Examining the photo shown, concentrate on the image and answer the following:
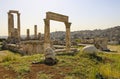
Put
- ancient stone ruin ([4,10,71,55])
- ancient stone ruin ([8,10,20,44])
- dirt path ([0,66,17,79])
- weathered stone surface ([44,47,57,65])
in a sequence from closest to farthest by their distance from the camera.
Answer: dirt path ([0,66,17,79])
weathered stone surface ([44,47,57,65])
ancient stone ruin ([4,10,71,55])
ancient stone ruin ([8,10,20,44])

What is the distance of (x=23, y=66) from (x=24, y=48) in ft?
49.0

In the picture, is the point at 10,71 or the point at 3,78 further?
the point at 10,71

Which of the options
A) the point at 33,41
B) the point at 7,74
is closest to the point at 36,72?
the point at 7,74

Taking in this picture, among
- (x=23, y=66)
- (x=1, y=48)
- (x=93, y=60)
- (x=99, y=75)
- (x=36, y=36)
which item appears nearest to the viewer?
(x=99, y=75)

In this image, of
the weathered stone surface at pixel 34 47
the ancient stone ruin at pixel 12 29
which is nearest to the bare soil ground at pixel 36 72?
the weathered stone surface at pixel 34 47

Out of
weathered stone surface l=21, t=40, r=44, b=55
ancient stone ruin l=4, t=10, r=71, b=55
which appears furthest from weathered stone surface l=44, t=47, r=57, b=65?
weathered stone surface l=21, t=40, r=44, b=55

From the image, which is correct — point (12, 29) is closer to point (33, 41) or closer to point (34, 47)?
point (33, 41)

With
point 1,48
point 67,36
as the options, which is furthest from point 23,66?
point 1,48

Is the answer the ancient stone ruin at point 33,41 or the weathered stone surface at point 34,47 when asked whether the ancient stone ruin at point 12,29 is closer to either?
the ancient stone ruin at point 33,41

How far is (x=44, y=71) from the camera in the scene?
1148cm

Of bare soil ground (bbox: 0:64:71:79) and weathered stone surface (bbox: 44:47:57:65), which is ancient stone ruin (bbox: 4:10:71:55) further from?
bare soil ground (bbox: 0:64:71:79)

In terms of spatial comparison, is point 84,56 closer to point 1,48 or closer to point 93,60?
point 93,60

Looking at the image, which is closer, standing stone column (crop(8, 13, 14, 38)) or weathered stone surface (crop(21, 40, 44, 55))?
weathered stone surface (crop(21, 40, 44, 55))

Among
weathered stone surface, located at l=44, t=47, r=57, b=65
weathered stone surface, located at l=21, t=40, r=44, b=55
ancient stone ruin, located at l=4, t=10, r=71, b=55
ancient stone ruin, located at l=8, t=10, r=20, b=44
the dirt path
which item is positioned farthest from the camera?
ancient stone ruin, located at l=8, t=10, r=20, b=44
